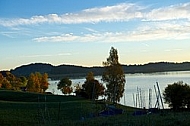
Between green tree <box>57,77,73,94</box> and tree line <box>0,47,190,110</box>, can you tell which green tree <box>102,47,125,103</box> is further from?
green tree <box>57,77,73,94</box>

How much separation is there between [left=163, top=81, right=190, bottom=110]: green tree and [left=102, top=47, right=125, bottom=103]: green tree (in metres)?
9.30

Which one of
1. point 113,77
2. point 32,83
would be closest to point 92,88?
point 113,77

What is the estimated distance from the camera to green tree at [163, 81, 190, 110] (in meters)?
47.4

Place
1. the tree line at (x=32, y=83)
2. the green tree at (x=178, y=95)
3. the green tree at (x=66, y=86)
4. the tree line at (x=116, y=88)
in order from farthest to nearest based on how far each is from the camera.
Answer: the green tree at (x=66, y=86), the tree line at (x=32, y=83), the tree line at (x=116, y=88), the green tree at (x=178, y=95)

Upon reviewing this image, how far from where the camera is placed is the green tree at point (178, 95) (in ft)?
156

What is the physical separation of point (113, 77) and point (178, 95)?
12.9 meters

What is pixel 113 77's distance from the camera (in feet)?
190

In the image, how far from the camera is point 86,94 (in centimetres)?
7394

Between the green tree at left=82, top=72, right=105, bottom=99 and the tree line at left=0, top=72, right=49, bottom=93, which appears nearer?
the green tree at left=82, top=72, right=105, bottom=99

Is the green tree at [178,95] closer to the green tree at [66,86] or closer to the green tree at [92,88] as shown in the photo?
the green tree at [92,88]

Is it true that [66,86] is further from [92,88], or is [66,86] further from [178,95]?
[178,95]

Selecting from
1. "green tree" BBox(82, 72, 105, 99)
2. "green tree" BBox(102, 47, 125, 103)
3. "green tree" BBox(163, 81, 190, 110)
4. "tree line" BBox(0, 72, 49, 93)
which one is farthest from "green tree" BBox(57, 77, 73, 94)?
"green tree" BBox(163, 81, 190, 110)

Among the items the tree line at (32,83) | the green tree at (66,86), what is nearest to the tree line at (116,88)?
the green tree at (66,86)

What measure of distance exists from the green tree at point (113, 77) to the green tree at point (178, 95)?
366 inches
